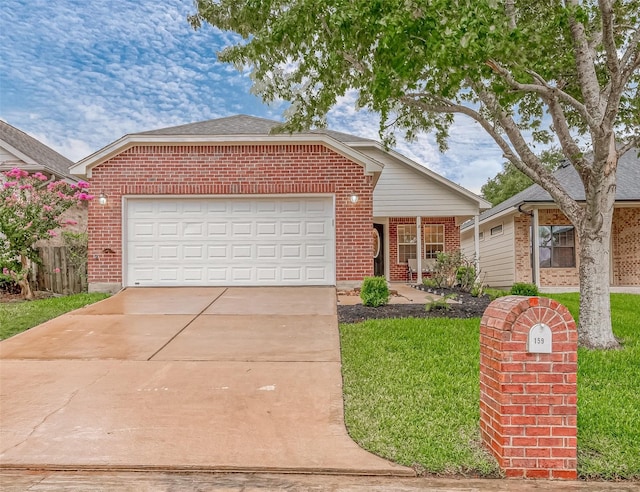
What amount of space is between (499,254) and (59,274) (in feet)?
46.6

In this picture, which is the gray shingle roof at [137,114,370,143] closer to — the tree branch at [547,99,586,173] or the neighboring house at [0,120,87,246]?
the neighboring house at [0,120,87,246]

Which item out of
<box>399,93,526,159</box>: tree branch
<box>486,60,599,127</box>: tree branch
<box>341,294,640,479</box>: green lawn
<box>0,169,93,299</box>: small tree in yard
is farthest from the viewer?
<box>0,169,93,299</box>: small tree in yard

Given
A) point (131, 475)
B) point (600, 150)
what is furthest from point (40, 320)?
point (600, 150)

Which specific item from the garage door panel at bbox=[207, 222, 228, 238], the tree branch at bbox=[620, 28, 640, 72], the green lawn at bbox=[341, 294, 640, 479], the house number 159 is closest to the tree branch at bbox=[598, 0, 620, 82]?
the tree branch at bbox=[620, 28, 640, 72]

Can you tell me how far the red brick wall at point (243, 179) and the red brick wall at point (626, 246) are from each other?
9316 mm

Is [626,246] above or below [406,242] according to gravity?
below

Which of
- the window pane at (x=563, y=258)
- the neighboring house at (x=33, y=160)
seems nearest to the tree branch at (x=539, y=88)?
the window pane at (x=563, y=258)

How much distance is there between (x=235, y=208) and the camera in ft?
34.0

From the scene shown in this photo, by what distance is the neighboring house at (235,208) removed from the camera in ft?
33.5

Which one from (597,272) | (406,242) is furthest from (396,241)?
(597,272)

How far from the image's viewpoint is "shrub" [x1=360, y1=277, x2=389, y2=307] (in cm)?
817

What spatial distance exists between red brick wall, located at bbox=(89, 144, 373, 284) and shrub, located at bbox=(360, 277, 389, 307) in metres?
1.90

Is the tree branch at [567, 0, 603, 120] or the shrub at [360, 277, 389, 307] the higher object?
the tree branch at [567, 0, 603, 120]

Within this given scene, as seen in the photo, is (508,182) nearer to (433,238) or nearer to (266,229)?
(433,238)
